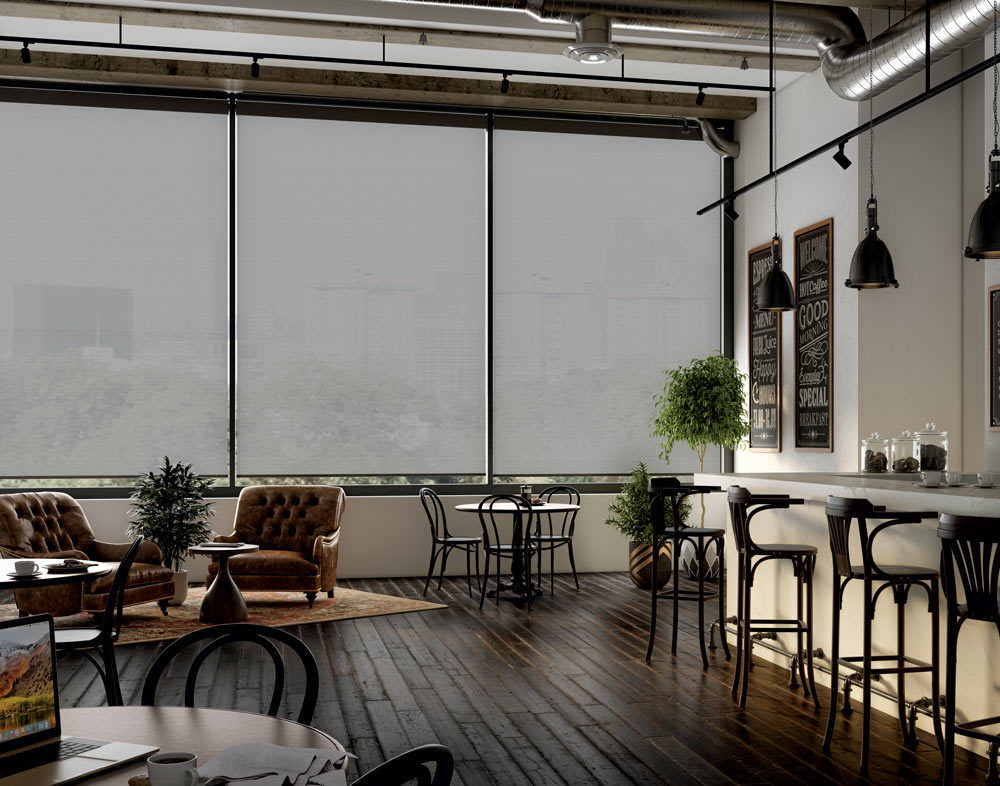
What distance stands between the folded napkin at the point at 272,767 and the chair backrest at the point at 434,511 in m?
6.46

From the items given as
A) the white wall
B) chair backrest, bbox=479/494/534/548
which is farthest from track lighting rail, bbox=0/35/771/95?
the white wall

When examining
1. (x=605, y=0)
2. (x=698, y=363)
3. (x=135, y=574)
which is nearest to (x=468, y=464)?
(x=698, y=363)

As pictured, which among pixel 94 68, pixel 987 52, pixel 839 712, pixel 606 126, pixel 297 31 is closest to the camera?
pixel 839 712

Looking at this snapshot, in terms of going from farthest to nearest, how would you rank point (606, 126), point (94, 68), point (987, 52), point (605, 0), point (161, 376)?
1. point (606, 126)
2. point (161, 376)
3. point (94, 68)
4. point (987, 52)
5. point (605, 0)

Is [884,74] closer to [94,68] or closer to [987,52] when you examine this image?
[987,52]

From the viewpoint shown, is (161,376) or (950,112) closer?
(950,112)

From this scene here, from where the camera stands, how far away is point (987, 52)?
7125 millimetres

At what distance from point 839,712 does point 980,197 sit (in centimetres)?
447

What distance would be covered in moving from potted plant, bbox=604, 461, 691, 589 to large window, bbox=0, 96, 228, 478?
148 inches

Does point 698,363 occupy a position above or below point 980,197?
below

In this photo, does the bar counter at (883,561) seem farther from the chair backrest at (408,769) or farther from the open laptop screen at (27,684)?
the open laptop screen at (27,684)

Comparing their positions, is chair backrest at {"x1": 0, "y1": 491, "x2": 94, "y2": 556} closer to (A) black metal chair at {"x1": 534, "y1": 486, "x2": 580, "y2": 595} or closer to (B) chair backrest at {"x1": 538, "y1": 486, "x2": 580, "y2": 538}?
(A) black metal chair at {"x1": 534, "y1": 486, "x2": 580, "y2": 595}

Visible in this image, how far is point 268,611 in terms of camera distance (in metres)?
7.70

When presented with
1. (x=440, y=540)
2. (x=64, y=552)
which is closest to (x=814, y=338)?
(x=440, y=540)
